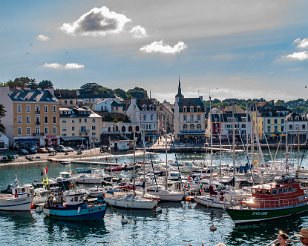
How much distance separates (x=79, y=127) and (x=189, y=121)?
27.7 m

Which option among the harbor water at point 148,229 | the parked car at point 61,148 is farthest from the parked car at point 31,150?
the harbor water at point 148,229

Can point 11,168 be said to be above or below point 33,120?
below

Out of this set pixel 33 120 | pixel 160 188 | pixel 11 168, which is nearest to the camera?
pixel 160 188

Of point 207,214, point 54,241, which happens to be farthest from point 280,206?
point 54,241

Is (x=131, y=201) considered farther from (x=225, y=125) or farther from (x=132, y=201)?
(x=225, y=125)

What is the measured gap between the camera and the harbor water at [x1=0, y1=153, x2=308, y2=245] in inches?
1382

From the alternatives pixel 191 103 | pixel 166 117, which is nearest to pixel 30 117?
pixel 191 103

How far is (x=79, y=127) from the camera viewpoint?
106188 millimetres

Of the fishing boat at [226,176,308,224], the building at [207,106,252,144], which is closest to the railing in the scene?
the fishing boat at [226,176,308,224]

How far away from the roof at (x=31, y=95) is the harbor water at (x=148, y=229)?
55.2m

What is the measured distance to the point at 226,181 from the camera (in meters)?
54.5

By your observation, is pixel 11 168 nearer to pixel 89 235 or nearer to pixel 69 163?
pixel 69 163

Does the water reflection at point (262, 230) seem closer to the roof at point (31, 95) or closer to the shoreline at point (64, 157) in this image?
the shoreline at point (64, 157)

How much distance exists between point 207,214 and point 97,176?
2204 cm
